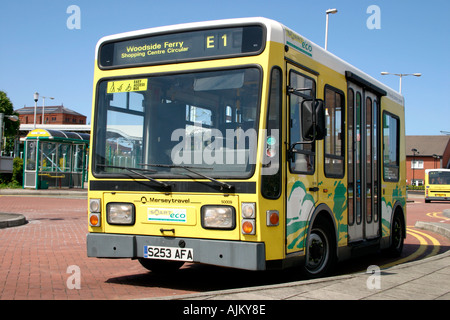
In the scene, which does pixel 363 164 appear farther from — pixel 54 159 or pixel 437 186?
pixel 437 186

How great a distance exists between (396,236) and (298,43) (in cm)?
544

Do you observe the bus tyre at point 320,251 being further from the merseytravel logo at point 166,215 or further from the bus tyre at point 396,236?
the bus tyre at point 396,236

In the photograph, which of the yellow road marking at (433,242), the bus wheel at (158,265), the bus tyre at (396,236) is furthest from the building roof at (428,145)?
the bus wheel at (158,265)

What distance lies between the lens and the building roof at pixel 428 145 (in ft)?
346

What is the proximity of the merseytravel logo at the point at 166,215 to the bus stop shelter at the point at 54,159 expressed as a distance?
2753 centimetres

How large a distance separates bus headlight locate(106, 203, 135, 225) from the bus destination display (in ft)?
5.80

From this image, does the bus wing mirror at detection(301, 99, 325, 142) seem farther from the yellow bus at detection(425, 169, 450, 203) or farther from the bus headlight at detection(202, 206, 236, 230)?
the yellow bus at detection(425, 169, 450, 203)

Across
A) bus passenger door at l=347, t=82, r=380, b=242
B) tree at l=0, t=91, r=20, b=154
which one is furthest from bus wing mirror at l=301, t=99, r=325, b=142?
tree at l=0, t=91, r=20, b=154

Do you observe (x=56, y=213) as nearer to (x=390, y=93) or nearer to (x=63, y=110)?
(x=390, y=93)

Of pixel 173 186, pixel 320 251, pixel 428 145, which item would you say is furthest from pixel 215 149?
pixel 428 145

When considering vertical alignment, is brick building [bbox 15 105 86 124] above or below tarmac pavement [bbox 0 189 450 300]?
above

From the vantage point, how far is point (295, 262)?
699cm

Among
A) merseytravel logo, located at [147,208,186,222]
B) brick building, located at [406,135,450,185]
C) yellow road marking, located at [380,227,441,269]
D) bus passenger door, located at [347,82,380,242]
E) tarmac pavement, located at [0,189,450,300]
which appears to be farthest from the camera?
brick building, located at [406,135,450,185]

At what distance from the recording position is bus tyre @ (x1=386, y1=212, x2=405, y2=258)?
1106 cm
